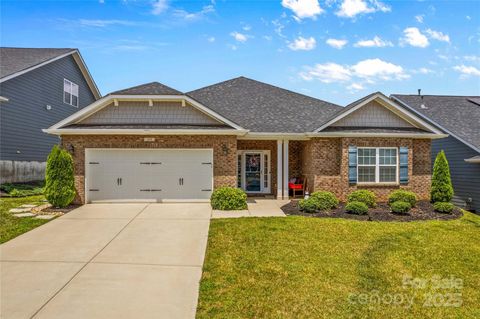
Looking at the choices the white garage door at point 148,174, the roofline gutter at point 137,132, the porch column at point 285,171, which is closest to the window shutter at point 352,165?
the porch column at point 285,171

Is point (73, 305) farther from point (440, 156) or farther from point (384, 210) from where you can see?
point (440, 156)

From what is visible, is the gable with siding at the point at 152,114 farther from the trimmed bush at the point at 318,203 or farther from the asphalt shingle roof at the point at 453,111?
the asphalt shingle roof at the point at 453,111

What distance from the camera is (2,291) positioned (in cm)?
528

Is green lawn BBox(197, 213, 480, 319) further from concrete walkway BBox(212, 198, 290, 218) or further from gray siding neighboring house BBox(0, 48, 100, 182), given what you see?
gray siding neighboring house BBox(0, 48, 100, 182)

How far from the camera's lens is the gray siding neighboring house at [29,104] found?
16.6m

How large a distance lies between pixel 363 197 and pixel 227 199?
17.0 feet

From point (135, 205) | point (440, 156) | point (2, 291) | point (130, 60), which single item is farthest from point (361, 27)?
point (2, 291)

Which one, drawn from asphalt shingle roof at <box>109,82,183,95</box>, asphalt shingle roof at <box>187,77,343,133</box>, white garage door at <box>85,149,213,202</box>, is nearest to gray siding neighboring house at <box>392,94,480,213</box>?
asphalt shingle roof at <box>187,77,343,133</box>

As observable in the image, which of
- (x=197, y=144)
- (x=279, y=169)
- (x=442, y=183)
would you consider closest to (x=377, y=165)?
(x=442, y=183)

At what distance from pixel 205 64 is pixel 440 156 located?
10877 mm

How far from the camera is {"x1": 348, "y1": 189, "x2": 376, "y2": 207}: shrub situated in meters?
12.2

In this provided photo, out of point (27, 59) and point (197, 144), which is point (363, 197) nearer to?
point (197, 144)

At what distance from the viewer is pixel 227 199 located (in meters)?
11.8

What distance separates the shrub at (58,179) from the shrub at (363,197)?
10.5m
